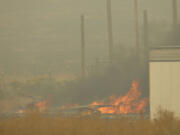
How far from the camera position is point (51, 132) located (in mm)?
8148

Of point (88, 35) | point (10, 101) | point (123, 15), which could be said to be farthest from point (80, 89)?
point (123, 15)

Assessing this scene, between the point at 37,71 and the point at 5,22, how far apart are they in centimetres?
1395

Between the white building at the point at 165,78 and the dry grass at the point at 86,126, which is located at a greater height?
the white building at the point at 165,78

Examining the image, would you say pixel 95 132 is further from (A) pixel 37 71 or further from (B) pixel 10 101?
(A) pixel 37 71

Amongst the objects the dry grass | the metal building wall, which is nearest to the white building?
the metal building wall

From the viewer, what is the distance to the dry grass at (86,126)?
8.12m

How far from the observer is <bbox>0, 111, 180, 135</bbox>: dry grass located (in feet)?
26.7

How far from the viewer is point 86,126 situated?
8.38 metres

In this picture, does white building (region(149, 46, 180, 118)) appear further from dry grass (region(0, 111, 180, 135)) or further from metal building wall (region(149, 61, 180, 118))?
dry grass (region(0, 111, 180, 135))

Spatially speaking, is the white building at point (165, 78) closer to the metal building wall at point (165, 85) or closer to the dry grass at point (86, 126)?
the metal building wall at point (165, 85)

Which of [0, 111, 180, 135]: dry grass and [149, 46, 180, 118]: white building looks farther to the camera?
[149, 46, 180, 118]: white building

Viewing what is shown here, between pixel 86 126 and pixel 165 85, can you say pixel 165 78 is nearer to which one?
pixel 165 85

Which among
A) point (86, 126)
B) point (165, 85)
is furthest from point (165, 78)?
point (86, 126)

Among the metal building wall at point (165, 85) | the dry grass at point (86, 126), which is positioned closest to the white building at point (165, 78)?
the metal building wall at point (165, 85)
